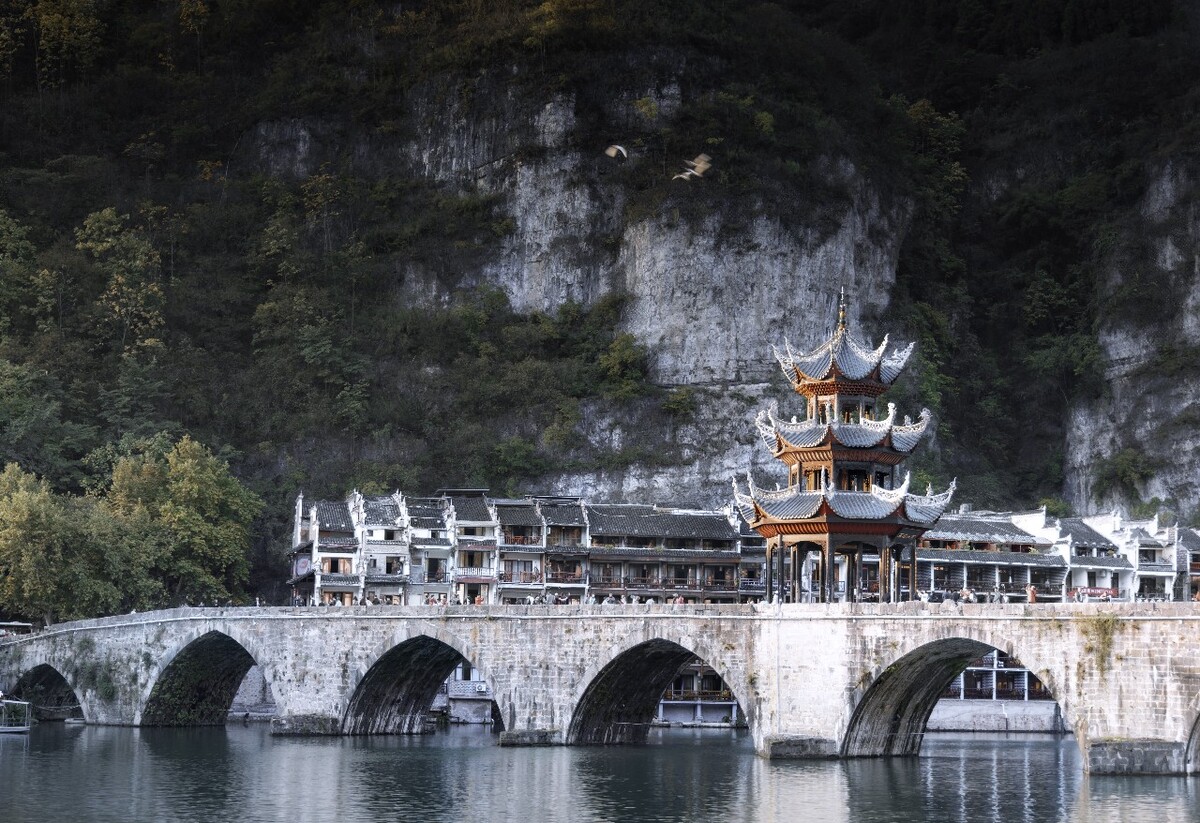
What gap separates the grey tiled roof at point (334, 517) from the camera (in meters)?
89.1

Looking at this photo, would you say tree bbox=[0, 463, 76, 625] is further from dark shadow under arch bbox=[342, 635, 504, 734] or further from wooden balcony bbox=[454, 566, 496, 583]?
wooden balcony bbox=[454, 566, 496, 583]

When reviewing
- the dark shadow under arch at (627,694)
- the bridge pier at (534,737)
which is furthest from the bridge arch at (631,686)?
the bridge pier at (534,737)

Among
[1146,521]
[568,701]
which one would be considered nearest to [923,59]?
[1146,521]

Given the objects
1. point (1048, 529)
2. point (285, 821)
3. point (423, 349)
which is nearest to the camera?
point (285, 821)

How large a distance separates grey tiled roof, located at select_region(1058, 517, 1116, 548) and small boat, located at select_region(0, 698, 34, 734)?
157ft

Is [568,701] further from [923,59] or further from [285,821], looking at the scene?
[923,59]

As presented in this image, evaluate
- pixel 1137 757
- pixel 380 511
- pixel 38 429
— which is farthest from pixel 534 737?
pixel 38 429

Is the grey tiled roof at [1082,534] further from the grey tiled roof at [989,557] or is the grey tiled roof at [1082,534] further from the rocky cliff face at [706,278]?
the rocky cliff face at [706,278]

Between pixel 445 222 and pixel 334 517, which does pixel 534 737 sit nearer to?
pixel 334 517

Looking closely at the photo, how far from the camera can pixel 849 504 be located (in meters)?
63.0

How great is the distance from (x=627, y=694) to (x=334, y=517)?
27862 millimetres

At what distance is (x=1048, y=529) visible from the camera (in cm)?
9306

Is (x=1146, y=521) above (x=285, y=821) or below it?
above

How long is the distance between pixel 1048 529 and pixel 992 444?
19.2m
